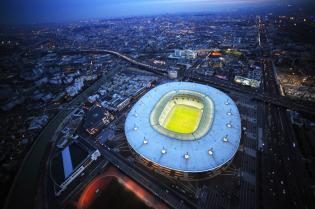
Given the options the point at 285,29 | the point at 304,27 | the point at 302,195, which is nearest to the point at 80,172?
the point at 302,195

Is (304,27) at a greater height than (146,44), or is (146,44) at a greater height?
(304,27)

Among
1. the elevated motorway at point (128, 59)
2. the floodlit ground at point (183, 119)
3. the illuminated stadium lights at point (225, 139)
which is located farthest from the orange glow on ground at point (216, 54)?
the illuminated stadium lights at point (225, 139)

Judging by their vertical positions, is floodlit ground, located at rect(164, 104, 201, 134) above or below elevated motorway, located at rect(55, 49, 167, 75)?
below

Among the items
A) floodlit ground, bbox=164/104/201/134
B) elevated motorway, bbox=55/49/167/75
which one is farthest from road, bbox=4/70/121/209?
elevated motorway, bbox=55/49/167/75

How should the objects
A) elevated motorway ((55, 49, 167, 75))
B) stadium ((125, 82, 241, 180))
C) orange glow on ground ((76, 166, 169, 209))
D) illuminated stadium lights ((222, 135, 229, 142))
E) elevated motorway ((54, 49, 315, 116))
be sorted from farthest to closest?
1. elevated motorway ((55, 49, 167, 75))
2. elevated motorway ((54, 49, 315, 116))
3. illuminated stadium lights ((222, 135, 229, 142))
4. stadium ((125, 82, 241, 180))
5. orange glow on ground ((76, 166, 169, 209))

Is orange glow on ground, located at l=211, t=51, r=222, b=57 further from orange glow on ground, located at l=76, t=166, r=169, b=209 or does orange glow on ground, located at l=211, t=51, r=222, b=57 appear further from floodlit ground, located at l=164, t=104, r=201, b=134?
orange glow on ground, located at l=76, t=166, r=169, b=209

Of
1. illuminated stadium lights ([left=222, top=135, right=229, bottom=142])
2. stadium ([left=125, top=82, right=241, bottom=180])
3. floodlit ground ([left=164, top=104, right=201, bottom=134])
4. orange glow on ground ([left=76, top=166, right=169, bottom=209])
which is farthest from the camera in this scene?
floodlit ground ([left=164, top=104, right=201, bottom=134])

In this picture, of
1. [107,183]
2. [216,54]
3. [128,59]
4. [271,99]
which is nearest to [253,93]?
[271,99]

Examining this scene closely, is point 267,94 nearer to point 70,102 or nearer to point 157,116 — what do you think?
point 157,116
